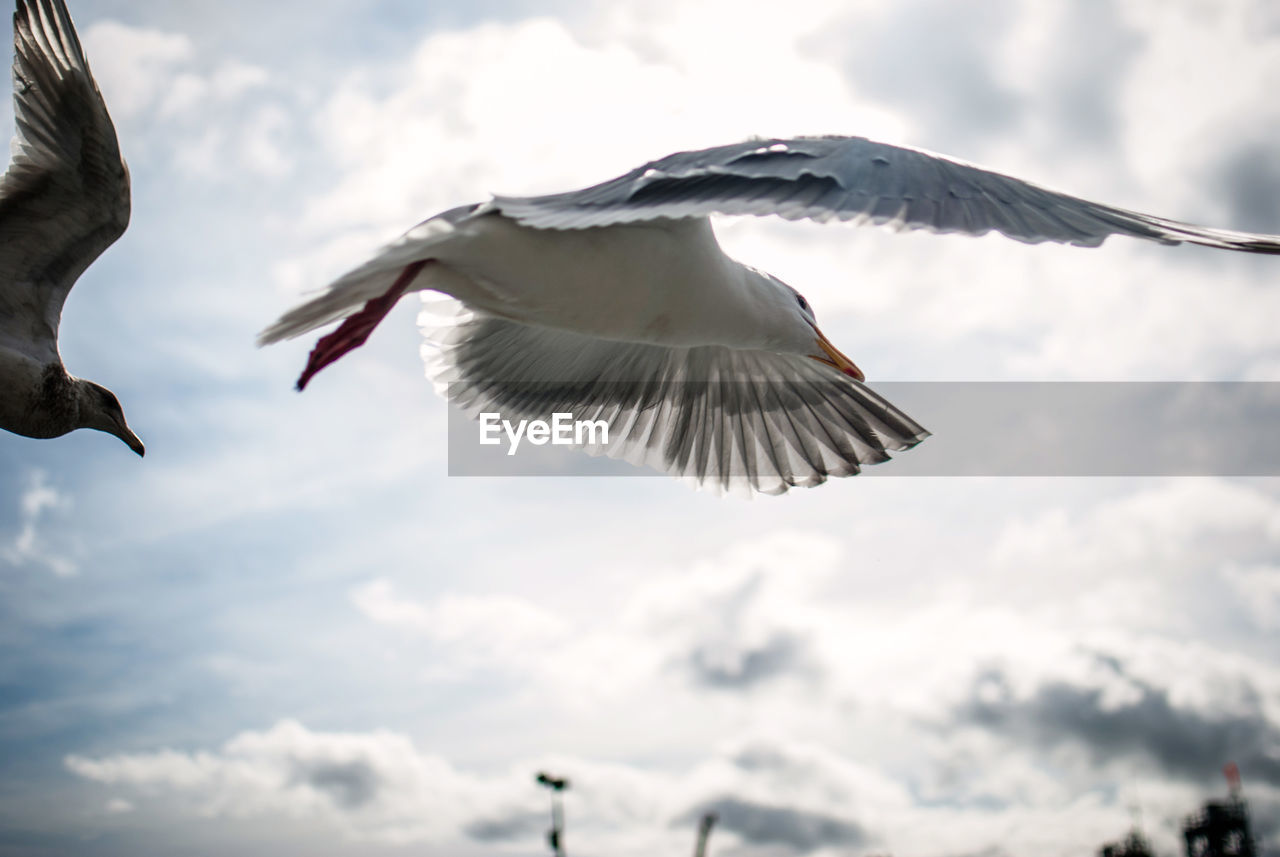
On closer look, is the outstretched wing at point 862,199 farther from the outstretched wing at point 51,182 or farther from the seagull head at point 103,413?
the seagull head at point 103,413

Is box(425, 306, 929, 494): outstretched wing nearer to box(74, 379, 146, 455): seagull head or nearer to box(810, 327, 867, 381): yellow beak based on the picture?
box(810, 327, 867, 381): yellow beak

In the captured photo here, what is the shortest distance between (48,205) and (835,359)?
4816 millimetres

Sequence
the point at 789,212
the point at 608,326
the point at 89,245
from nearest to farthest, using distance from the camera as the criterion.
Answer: the point at 789,212 → the point at 608,326 → the point at 89,245

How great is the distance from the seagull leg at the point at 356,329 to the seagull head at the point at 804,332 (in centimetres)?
206

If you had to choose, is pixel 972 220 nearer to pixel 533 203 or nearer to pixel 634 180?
pixel 634 180

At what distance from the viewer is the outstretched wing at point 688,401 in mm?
6934

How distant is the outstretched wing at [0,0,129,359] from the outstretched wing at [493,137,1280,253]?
10.6ft

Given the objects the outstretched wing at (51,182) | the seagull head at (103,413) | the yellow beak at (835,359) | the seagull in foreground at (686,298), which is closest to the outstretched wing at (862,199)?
the seagull in foreground at (686,298)

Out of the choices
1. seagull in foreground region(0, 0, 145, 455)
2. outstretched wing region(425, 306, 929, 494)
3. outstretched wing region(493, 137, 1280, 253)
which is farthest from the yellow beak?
seagull in foreground region(0, 0, 145, 455)

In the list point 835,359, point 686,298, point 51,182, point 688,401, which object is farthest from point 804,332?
point 51,182

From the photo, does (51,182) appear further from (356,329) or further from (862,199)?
(862,199)

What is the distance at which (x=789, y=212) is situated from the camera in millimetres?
3824

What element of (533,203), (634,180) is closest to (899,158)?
(634,180)

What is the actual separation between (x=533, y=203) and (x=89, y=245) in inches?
138
